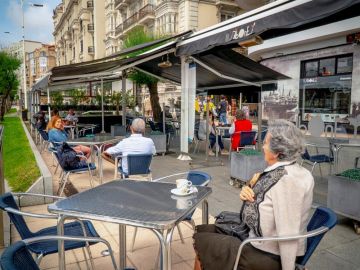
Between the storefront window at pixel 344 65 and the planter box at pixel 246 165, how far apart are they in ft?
36.7

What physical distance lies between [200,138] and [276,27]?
16.5ft

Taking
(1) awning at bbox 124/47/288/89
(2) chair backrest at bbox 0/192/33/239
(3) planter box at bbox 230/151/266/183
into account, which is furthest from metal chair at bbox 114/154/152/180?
(1) awning at bbox 124/47/288/89

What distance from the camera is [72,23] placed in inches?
2085

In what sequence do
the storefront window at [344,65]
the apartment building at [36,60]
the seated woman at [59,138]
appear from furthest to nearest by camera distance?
1. the apartment building at [36,60]
2. the storefront window at [344,65]
3. the seated woman at [59,138]

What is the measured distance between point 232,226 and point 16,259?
57.7 inches

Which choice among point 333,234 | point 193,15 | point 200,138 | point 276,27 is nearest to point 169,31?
point 193,15

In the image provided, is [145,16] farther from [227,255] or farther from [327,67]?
[227,255]

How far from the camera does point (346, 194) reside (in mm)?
3648

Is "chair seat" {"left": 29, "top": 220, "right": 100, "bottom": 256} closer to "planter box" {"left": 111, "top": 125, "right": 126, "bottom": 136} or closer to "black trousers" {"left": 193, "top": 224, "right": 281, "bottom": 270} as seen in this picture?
"black trousers" {"left": 193, "top": 224, "right": 281, "bottom": 270}

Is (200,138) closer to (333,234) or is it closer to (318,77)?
(333,234)

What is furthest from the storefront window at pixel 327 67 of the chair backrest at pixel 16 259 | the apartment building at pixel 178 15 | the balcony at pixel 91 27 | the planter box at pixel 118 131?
the balcony at pixel 91 27

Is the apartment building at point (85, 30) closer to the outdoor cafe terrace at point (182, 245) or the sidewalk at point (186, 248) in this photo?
the outdoor cafe terrace at point (182, 245)

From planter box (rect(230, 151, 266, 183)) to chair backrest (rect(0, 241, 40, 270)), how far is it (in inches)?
162

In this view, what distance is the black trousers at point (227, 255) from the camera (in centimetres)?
188
